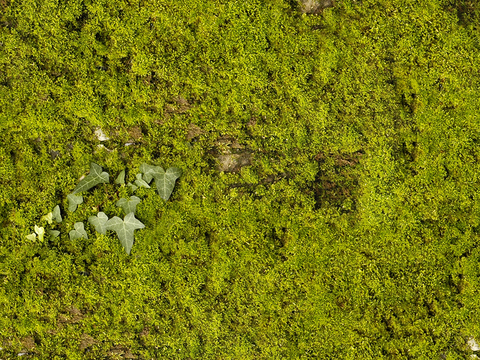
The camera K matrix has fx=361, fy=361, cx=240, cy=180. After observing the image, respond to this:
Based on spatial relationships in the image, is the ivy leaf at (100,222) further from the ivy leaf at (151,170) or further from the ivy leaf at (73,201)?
the ivy leaf at (151,170)

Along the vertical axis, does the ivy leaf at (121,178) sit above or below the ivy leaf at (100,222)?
above

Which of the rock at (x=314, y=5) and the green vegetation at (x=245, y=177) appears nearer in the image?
the green vegetation at (x=245, y=177)

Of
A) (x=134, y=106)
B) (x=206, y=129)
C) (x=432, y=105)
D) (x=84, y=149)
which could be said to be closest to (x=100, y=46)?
(x=134, y=106)

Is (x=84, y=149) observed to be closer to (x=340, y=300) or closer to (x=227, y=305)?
(x=227, y=305)

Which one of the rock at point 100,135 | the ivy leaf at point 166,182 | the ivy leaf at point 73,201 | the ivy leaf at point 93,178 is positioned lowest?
the ivy leaf at point 73,201

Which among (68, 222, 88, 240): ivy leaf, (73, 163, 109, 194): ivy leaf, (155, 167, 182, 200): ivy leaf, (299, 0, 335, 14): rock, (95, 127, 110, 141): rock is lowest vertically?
(68, 222, 88, 240): ivy leaf

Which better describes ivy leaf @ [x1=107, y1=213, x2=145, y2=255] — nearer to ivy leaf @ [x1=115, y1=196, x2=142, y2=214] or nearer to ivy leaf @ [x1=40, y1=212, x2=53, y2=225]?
ivy leaf @ [x1=115, y1=196, x2=142, y2=214]

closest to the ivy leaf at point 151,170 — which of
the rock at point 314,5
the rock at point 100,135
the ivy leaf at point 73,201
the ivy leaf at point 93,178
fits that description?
the ivy leaf at point 93,178

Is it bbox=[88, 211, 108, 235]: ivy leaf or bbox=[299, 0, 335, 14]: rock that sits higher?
bbox=[299, 0, 335, 14]: rock

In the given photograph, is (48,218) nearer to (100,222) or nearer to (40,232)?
(40,232)

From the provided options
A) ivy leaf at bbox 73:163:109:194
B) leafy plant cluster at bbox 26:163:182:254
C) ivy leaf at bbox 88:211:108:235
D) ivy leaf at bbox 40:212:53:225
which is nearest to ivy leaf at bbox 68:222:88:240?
leafy plant cluster at bbox 26:163:182:254
